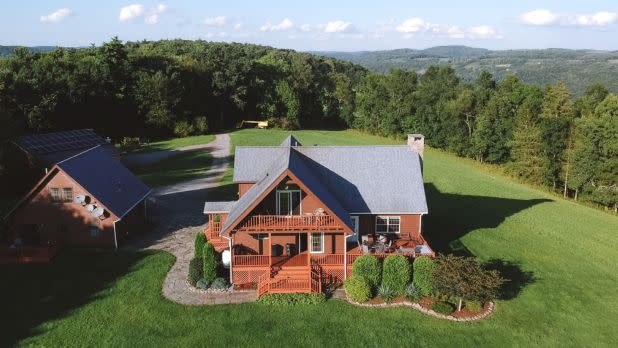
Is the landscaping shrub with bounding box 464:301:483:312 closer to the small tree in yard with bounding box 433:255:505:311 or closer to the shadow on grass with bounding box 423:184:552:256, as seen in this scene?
the small tree in yard with bounding box 433:255:505:311

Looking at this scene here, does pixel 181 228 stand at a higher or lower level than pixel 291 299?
higher

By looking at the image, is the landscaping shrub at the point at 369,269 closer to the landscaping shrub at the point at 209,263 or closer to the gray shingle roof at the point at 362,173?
the gray shingle roof at the point at 362,173

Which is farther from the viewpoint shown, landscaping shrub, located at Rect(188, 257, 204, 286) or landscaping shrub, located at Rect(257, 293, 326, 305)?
landscaping shrub, located at Rect(188, 257, 204, 286)

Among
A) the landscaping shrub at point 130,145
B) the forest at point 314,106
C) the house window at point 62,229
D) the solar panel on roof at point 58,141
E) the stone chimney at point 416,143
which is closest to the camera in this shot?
the house window at point 62,229

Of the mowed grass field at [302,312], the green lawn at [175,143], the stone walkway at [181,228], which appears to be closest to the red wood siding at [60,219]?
the mowed grass field at [302,312]

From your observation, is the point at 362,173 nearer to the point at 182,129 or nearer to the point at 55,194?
the point at 55,194

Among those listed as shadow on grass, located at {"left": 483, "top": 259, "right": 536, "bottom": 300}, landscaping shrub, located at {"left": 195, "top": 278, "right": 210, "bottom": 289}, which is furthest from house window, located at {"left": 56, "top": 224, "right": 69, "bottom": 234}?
shadow on grass, located at {"left": 483, "top": 259, "right": 536, "bottom": 300}

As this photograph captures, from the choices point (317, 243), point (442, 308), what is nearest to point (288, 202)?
point (317, 243)
